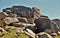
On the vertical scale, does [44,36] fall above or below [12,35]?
below

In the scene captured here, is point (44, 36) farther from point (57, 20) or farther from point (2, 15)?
point (57, 20)

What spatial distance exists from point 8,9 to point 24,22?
49.7ft

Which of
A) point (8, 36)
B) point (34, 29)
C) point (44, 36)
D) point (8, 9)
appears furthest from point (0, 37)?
point (8, 9)

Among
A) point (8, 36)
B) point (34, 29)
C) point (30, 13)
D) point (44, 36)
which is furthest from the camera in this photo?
point (30, 13)

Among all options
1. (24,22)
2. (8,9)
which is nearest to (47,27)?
(24,22)

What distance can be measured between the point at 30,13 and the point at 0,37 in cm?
2744

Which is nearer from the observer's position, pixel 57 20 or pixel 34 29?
pixel 34 29

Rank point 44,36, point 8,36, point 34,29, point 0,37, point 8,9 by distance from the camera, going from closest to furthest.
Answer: point 8,36 → point 0,37 → point 44,36 → point 34,29 → point 8,9

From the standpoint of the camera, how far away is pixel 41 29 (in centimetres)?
4400

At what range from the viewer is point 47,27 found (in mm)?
43500

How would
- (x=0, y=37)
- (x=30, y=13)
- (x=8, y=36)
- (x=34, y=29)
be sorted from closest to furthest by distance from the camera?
(x=8, y=36), (x=0, y=37), (x=34, y=29), (x=30, y=13)

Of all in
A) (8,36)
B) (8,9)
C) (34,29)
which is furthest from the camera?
(8,9)

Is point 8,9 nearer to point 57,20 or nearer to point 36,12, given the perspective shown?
point 36,12

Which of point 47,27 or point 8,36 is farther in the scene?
point 47,27
